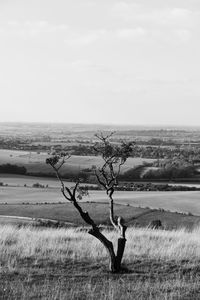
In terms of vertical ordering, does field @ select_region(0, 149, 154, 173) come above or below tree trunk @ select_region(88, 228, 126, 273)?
below

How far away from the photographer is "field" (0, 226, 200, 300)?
10562 mm

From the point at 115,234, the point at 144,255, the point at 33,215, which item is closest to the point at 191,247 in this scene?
the point at 144,255

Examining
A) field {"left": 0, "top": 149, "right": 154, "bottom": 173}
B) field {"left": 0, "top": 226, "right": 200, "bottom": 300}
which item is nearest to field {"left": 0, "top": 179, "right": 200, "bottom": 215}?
field {"left": 0, "top": 149, "right": 154, "bottom": 173}

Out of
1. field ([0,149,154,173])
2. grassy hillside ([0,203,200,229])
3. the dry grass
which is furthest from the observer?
field ([0,149,154,173])

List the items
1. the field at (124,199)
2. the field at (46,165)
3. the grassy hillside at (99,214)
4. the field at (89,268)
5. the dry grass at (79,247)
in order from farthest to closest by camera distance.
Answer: the field at (46,165) < the field at (124,199) < the grassy hillside at (99,214) < the dry grass at (79,247) < the field at (89,268)

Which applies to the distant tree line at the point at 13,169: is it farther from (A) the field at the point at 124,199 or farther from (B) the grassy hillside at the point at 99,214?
(B) the grassy hillside at the point at 99,214

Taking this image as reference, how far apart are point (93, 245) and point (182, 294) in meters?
5.79

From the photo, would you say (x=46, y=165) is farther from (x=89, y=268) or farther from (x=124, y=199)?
(x=89, y=268)

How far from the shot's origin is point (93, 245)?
16031mm

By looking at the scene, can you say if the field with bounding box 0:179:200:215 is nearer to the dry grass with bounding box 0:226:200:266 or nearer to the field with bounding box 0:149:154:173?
the field with bounding box 0:149:154:173

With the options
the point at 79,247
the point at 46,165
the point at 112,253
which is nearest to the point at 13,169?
the point at 46,165

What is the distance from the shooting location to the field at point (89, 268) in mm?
10562

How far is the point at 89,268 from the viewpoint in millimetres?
13016

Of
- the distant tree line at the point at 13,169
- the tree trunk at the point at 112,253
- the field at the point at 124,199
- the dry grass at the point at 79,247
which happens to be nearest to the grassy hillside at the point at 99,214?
the field at the point at 124,199
